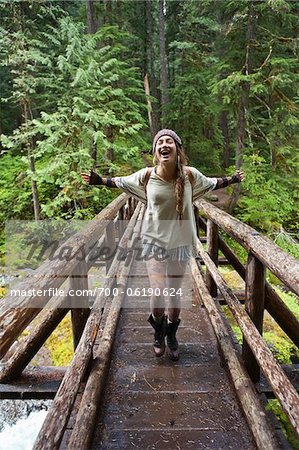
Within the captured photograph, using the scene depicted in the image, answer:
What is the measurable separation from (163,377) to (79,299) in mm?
1029

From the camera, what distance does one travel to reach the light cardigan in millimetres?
2898

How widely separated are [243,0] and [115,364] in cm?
1240

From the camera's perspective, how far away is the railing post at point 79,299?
2911 mm

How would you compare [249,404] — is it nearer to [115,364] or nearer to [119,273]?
[115,364]

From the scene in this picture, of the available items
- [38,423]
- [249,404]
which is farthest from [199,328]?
[38,423]

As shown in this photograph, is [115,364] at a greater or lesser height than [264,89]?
lesser

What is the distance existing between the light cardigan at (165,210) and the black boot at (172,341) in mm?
854

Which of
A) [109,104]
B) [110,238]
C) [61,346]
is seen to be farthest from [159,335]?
[109,104]

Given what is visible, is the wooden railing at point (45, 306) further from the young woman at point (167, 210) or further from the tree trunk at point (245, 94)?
the tree trunk at point (245, 94)

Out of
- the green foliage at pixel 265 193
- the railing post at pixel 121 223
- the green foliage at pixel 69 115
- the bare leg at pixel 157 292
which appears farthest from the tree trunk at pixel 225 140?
the bare leg at pixel 157 292

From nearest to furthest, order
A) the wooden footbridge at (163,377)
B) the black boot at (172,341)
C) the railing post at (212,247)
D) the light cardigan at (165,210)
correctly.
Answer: the wooden footbridge at (163,377), the light cardigan at (165,210), the black boot at (172,341), the railing post at (212,247)

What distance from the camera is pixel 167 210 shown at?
2.92m

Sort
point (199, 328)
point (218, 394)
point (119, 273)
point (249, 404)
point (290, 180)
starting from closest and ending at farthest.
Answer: point (249, 404) < point (218, 394) < point (199, 328) < point (119, 273) < point (290, 180)

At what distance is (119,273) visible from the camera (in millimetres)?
5293
